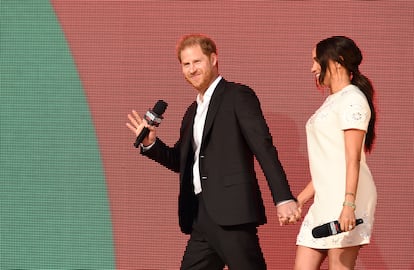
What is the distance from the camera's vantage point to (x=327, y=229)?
278cm

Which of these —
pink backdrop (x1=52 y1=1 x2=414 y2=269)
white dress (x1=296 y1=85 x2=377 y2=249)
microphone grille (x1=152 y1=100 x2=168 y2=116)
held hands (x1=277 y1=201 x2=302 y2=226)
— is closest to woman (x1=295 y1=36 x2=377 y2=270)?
white dress (x1=296 y1=85 x2=377 y2=249)

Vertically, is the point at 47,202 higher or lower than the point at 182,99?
lower

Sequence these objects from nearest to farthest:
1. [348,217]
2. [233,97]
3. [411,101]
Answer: [348,217] → [233,97] → [411,101]

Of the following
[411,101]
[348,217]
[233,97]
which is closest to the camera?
[348,217]

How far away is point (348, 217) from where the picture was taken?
9.03 ft

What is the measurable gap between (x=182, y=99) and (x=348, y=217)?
161 cm

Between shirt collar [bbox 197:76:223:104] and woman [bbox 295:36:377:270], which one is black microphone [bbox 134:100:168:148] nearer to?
shirt collar [bbox 197:76:223:104]

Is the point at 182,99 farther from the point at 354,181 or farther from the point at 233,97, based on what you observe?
the point at 354,181

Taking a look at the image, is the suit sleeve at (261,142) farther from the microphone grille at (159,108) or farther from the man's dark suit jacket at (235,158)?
the microphone grille at (159,108)

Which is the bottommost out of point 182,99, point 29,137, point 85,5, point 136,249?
point 136,249

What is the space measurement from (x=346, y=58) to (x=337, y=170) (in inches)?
16.2

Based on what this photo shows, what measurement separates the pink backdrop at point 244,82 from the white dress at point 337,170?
1163 millimetres

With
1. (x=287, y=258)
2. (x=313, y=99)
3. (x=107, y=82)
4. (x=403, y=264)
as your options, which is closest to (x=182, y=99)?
(x=107, y=82)

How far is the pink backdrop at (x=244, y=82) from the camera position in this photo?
4055 millimetres
